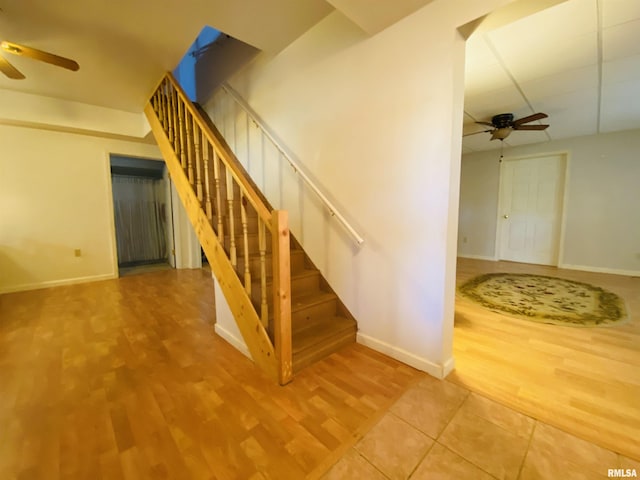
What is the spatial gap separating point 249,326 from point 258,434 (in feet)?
2.13

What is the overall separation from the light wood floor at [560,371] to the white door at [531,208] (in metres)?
2.51

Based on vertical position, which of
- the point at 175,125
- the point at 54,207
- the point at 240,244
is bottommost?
the point at 240,244

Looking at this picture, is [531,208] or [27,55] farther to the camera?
[531,208]

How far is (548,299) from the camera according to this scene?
303 centimetres

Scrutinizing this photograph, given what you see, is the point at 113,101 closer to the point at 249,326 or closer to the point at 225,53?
the point at 225,53

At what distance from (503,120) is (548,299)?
2.27m

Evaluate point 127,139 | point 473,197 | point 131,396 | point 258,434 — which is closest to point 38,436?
point 131,396

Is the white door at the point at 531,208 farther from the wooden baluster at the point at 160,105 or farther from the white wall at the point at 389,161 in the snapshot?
the wooden baluster at the point at 160,105

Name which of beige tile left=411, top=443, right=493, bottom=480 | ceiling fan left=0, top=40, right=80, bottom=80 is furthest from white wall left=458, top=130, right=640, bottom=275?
ceiling fan left=0, top=40, right=80, bottom=80

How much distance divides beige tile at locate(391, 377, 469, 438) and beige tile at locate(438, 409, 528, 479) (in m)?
0.05

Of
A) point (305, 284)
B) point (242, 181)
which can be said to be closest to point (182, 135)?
point (242, 181)

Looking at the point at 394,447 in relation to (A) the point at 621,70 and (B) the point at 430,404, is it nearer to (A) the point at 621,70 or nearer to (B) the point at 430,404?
(B) the point at 430,404

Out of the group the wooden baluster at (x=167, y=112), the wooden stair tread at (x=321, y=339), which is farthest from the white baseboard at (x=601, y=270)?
the wooden baluster at (x=167, y=112)

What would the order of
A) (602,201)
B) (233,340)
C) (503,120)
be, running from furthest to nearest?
1. (602,201)
2. (503,120)
3. (233,340)
